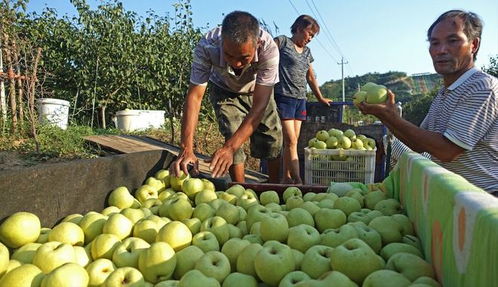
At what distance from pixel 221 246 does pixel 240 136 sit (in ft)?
4.27

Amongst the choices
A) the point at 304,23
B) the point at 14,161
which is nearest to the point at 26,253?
the point at 14,161

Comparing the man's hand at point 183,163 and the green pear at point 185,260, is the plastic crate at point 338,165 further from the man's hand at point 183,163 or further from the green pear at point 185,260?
the green pear at point 185,260

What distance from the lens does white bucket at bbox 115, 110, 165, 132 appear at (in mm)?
10461

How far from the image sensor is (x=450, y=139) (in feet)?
7.30

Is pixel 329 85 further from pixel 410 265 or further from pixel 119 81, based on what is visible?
pixel 410 265

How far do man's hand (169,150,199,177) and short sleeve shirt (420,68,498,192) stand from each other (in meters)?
1.76

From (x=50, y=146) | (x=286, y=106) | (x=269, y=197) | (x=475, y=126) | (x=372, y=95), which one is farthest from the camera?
(x=50, y=146)

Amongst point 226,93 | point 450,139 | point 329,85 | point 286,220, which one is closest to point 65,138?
point 226,93

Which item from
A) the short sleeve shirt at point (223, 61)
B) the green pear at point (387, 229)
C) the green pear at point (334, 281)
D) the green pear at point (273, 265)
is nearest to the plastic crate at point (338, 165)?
the short sleeve shirt at point (223, 61)

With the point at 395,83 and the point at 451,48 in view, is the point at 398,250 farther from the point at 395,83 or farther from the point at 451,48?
the point at 395,83

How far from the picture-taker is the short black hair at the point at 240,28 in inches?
108

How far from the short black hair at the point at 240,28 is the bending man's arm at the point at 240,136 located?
58cm

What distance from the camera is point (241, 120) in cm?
420

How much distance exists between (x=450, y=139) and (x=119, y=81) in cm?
1098
